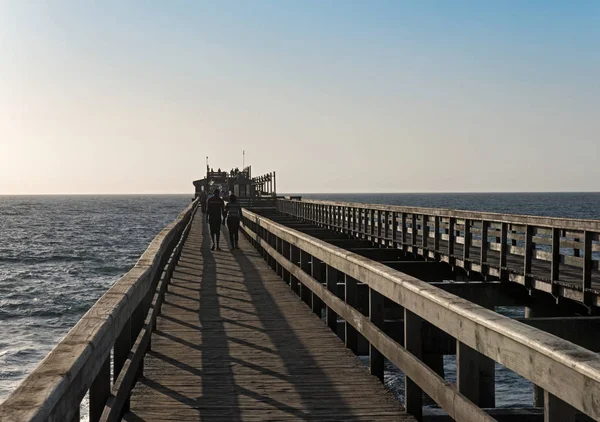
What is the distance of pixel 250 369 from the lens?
7.21 metres

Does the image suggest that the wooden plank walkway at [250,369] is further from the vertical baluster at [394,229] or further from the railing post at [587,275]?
the vertical baluster at [394,229]

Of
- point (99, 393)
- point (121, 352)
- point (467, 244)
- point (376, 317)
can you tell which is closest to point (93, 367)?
point (99, 393)

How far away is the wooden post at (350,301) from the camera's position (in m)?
7.86

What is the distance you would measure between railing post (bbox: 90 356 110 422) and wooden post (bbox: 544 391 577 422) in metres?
2.55

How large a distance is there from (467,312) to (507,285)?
28.4 feet

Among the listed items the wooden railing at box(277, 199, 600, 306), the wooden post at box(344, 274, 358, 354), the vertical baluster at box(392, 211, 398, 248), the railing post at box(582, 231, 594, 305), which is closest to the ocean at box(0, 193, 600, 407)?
the wooden railing at box(277, 199, 600, 306)

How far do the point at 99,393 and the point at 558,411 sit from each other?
2.70 metres

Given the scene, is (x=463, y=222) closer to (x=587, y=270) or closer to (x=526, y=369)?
(x=587, y=270)

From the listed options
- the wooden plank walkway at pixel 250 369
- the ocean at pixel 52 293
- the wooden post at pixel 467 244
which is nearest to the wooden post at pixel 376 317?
the wooden plank walkway at pixel 250 369

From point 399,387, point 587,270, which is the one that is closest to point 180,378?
point 587,270

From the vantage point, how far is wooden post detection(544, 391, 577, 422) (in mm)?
3121

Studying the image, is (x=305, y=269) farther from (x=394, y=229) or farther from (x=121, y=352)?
(x=394, y=229)

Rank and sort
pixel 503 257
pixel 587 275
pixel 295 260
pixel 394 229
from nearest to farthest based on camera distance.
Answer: pixel 587 275 → pixel 295 260 → pixel 503 257 → pixel 394 229

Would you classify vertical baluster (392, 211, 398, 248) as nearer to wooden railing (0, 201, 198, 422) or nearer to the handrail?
the handrail
